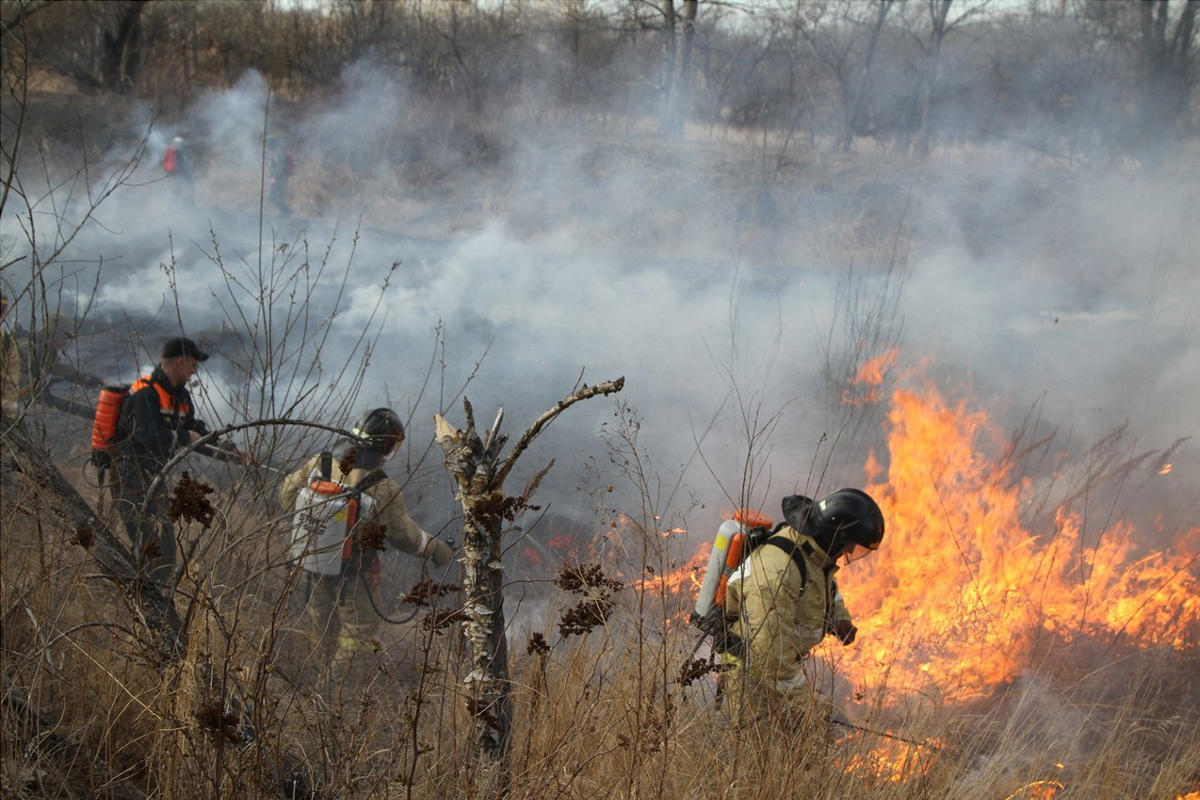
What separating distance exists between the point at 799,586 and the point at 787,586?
0.07 meters

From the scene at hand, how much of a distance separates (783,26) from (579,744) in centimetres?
1867

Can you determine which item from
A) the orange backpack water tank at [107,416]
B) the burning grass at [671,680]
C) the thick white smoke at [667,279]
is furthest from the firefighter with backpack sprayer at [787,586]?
the orange backpack water tank at [107,416]

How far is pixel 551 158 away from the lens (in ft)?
53.5

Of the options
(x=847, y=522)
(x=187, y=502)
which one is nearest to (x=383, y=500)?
(x=847, y=522)

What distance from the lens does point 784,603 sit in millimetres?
3209

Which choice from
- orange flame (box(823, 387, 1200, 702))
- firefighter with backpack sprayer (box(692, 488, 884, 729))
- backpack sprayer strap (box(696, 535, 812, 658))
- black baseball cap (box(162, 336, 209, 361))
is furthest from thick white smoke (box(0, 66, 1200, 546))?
backpack sprayer strap (box(696, 535, 812, 658))

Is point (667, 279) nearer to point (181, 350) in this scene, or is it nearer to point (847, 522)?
point (181, 350)

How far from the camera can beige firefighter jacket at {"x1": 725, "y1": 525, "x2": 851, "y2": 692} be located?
3.14 m

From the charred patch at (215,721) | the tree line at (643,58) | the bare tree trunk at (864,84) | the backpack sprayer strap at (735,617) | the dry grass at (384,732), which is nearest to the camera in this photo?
the charred patch at (215,721)

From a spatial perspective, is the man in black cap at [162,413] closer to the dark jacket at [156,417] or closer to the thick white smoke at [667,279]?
the dark jacket at [156,417]

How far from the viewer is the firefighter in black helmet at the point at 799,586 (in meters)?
3.18

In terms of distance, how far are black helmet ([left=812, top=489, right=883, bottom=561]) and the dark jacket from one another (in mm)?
3367

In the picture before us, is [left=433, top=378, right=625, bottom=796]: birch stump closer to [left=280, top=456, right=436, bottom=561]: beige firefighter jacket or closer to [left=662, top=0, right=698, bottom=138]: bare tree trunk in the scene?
[left=280, top=456, right=436, bottom=561]: beige firefighter jacket

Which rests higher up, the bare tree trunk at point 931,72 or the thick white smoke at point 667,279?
the bare tree trunk at point 931,72
